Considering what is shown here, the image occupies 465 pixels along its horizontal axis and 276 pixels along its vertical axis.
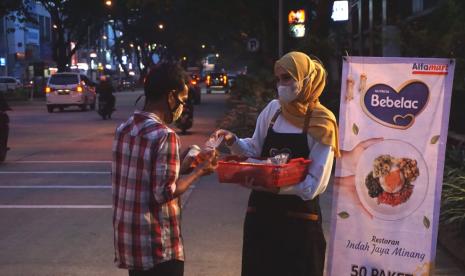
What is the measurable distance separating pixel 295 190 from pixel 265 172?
24cm

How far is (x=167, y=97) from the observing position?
11.3 feet

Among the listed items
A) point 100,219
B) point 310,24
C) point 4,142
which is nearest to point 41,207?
point 100,219

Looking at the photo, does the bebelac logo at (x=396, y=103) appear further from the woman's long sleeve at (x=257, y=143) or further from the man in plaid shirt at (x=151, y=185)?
the man in plaid shirt at (x=151, y=185)

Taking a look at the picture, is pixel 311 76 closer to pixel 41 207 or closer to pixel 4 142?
pixel 41 207

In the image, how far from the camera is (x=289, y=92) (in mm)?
3744

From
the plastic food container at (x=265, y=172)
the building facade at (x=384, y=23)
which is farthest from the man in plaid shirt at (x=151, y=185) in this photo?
the building facade at (x=384, y=23)

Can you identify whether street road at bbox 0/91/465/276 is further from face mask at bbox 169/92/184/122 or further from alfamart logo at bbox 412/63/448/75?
face mask at bbox 169/92/184/122

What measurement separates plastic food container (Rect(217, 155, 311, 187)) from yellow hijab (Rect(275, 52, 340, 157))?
0.20 m

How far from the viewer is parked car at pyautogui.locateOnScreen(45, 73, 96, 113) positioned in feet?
107

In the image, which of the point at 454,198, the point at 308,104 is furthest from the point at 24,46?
the point at 308,104

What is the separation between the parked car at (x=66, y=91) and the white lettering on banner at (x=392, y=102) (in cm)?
2935

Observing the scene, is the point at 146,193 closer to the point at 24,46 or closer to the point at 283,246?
the point at 283,246

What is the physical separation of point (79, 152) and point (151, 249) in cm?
1311

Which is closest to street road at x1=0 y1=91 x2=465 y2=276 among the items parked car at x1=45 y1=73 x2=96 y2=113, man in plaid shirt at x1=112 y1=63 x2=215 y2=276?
man in plaid shirt at x1=112 y1=63 x2=215 y2=276
